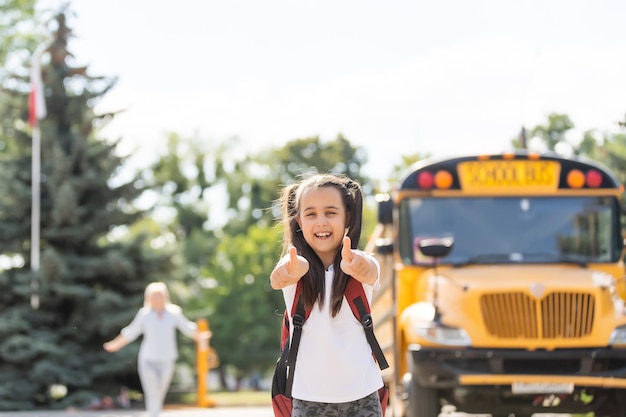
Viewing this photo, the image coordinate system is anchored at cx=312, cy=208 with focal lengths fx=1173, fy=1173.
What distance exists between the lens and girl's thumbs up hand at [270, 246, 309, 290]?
398 cm

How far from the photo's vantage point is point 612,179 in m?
9.65

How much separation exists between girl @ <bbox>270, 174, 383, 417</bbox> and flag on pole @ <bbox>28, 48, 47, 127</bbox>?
18.9 metres

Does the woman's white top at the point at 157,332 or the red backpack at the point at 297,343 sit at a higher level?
the red backpack at the point at 297,343

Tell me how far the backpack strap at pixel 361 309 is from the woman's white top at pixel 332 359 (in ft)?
0.09

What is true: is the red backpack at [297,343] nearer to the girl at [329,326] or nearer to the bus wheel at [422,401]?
the girl at [329,326]

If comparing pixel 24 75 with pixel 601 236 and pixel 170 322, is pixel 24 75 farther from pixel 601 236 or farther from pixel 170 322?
pixel 601 236

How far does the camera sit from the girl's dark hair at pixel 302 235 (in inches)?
162

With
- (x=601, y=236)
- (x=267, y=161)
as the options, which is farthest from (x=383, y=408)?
(x=267, y=161)

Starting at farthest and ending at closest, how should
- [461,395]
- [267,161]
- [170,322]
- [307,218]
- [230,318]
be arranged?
[267,161], [230,318], [170,322], [461,395], [307,218]

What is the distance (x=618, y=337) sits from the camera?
339 inches

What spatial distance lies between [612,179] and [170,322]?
4.21m

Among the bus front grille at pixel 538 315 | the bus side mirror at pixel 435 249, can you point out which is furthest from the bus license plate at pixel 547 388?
the bus side mirror at pixel 435 249

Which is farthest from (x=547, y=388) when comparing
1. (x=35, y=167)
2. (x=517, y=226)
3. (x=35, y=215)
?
(x=35, y=167)

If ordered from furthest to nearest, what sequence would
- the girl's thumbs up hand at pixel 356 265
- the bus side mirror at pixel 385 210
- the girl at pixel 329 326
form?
the bus side mirror at pixel 385 210, the girl at pixel 329 326, the girl's thumbs up hand at pixel 356 265
